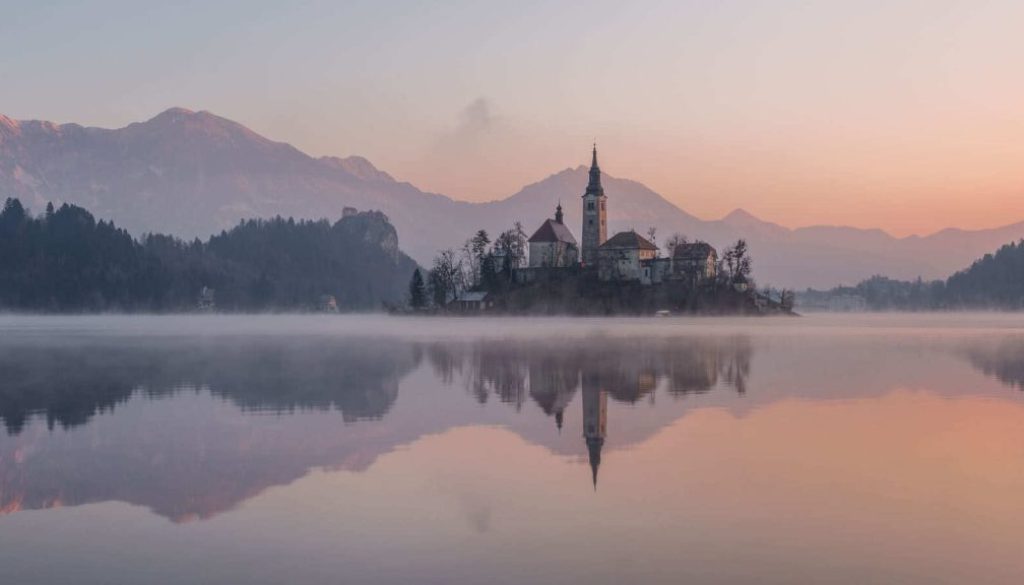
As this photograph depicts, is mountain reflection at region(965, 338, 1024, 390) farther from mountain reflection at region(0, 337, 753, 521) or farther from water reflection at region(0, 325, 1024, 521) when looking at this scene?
mountain reflection at region(0, 337, 753, 521)

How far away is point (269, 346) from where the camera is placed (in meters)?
89.4

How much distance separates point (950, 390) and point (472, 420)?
2507cm

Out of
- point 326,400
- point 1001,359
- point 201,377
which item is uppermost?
point 1001,359

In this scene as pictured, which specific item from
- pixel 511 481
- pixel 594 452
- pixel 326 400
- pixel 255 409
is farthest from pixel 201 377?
pixel 511 481

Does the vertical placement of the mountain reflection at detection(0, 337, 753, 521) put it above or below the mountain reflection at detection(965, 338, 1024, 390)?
below

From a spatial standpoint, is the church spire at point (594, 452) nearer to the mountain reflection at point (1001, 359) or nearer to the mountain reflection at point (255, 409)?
the mountain reflection at point (255, 409)

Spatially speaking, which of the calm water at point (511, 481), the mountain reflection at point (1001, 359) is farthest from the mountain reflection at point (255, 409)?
the mountain reflection at point (1001, 359)

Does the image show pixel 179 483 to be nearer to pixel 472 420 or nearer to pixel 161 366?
pixel 472 420

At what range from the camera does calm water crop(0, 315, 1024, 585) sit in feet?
54.5

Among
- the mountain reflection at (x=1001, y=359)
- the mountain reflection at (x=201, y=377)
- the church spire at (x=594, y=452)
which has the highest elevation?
the mountain reflection at (x=1001, y=359)

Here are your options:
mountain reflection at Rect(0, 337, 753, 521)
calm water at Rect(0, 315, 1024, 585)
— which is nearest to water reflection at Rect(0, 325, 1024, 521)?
mountain reflection at Rect(0, 337, 753, 521)

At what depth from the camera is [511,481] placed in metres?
23.5

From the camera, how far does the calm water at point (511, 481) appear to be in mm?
16625

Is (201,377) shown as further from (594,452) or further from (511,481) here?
(511,481)
